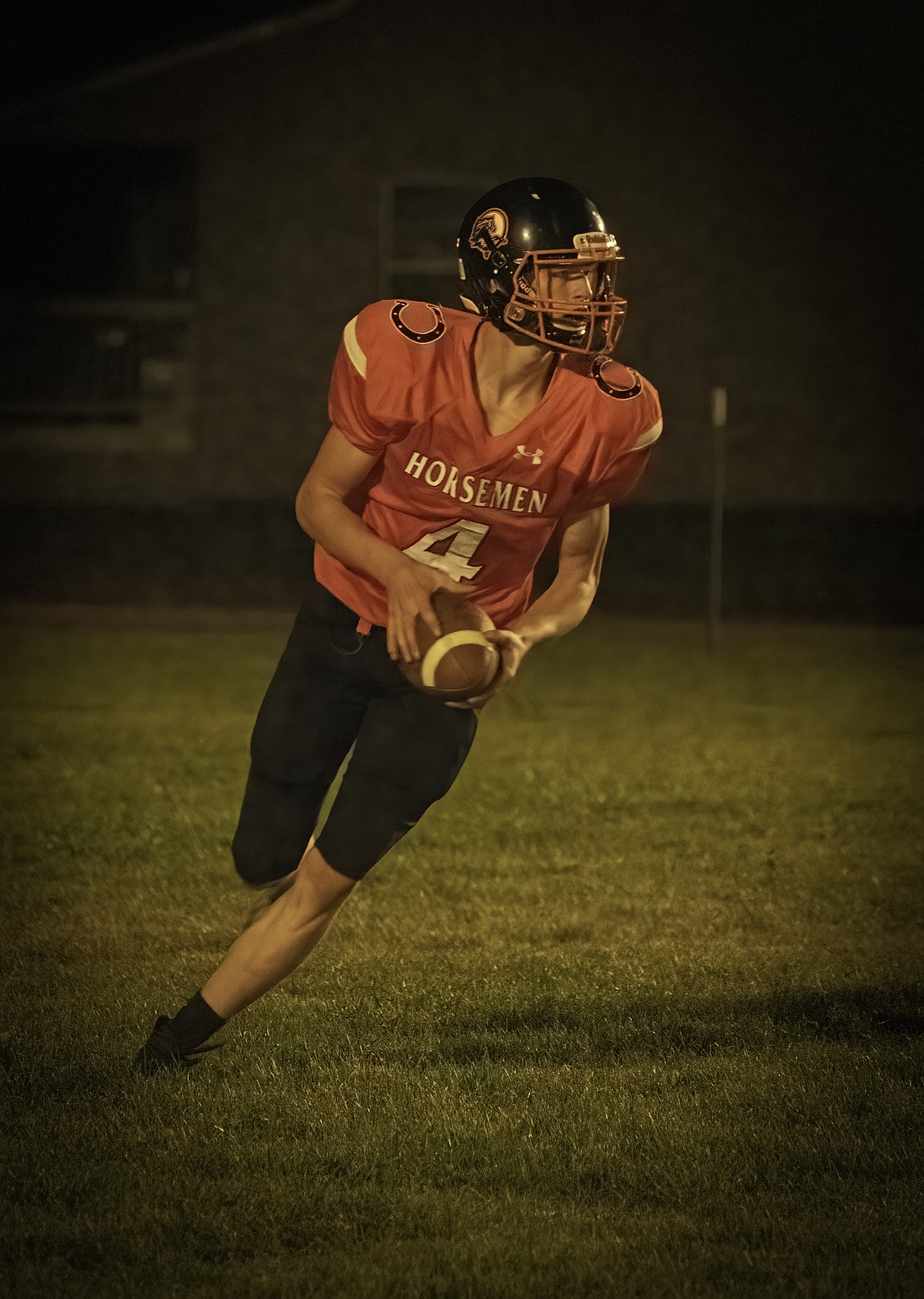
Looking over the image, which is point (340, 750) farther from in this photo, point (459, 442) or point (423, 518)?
point (459, 442)

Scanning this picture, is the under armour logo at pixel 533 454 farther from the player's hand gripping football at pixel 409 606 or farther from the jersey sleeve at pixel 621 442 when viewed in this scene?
the player's hand gripping football at pixel 409 606

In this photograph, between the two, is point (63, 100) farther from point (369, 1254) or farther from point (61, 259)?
point (369, 1254)

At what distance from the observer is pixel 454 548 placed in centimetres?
462

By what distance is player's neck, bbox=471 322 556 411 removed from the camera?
14.6 ft

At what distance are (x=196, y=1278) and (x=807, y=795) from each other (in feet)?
18.5

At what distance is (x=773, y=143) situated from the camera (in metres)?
19.2

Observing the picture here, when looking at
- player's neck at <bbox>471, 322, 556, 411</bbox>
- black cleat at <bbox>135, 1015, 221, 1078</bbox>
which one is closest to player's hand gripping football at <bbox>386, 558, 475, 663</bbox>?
player's neck at <bbox>471, 322, 556, 411</bbox>

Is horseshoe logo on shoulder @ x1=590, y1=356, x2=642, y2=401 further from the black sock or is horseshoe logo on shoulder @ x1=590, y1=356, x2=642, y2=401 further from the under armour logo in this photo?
the black sock

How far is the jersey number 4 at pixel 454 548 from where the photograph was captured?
15.0 feet

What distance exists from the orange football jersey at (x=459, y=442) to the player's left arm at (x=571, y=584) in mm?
72

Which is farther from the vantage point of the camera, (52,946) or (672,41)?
(672,41)

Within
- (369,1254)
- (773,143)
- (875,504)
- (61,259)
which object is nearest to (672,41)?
(773,143)

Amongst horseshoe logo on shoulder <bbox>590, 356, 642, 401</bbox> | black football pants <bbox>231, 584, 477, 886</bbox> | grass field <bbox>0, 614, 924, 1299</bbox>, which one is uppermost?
horseshoe logo on shoulder <bbox>590, 356, 642, 401</bbox>

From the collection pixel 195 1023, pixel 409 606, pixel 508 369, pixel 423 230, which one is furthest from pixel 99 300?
pixel 409 606
